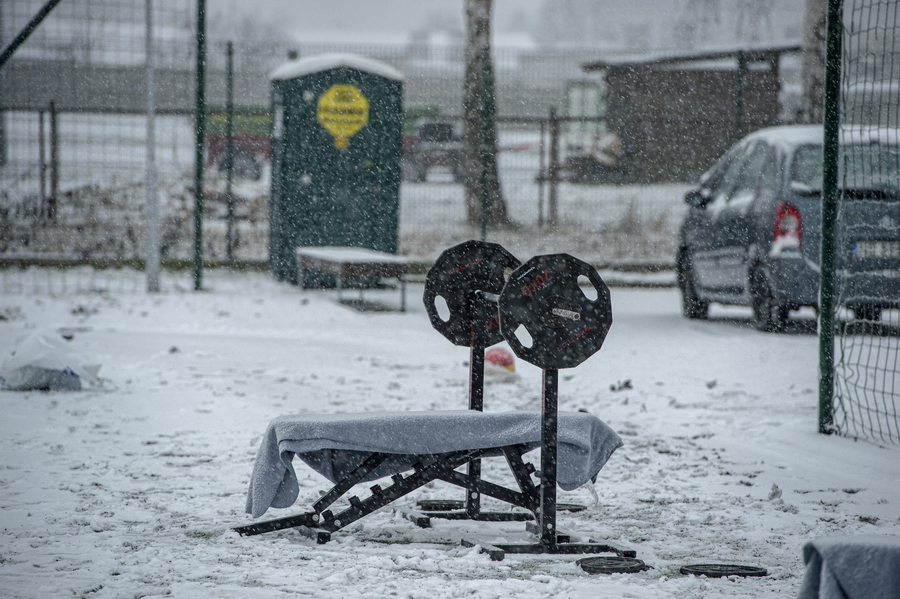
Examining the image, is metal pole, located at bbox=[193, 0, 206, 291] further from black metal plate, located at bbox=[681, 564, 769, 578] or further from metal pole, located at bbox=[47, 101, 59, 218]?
black metal plate, located at bbox=[681, 564, 769, 578]

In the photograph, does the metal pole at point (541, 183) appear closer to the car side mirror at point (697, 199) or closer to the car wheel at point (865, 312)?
the car side mirror at point (697, 199)

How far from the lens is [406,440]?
3557 millimetres

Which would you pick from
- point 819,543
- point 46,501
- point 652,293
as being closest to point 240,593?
point 46,501

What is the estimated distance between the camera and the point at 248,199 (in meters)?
14.6

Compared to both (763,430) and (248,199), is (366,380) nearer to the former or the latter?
(763,430)

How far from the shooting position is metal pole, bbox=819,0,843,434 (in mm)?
5418

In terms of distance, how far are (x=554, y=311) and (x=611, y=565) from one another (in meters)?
0.82

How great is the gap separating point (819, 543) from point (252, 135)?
561 inches

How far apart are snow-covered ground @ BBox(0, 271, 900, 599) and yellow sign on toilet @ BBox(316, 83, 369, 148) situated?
2922mm

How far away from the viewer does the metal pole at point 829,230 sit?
5.42 m

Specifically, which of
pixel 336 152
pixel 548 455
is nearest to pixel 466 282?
pixel 548 455

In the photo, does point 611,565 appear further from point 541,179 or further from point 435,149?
point 435,149

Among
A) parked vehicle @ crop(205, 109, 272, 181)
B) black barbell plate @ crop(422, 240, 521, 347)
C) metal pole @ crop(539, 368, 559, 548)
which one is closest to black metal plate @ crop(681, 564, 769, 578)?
metal pole @ crop(539, 368, 559, 548)

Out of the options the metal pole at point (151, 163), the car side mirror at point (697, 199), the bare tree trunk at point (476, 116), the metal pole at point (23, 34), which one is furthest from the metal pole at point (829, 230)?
the bare tree trunk at point (476, 116)
